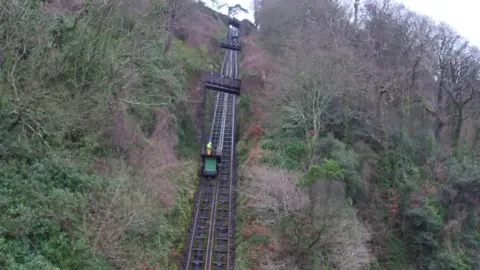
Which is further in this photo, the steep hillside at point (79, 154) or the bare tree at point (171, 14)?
the bare tree at point (171, 14)

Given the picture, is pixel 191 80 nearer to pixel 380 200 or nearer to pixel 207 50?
pixel 207 50

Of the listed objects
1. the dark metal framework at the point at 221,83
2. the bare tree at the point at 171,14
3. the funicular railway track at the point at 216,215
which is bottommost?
the funicular railway track at the point at 216,215

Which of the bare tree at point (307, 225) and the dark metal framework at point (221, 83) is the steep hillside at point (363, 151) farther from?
the dark metal framework at point (221, 83)

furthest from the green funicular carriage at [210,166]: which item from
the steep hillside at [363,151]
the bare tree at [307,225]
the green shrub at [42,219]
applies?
the green shrub at [42,219]

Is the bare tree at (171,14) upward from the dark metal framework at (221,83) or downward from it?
upward

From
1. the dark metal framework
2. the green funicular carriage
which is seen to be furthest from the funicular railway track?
the dark metal framework

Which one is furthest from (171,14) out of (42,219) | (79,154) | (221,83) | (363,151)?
(42,219)

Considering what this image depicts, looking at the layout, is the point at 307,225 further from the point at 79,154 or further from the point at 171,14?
the point at 171,14
